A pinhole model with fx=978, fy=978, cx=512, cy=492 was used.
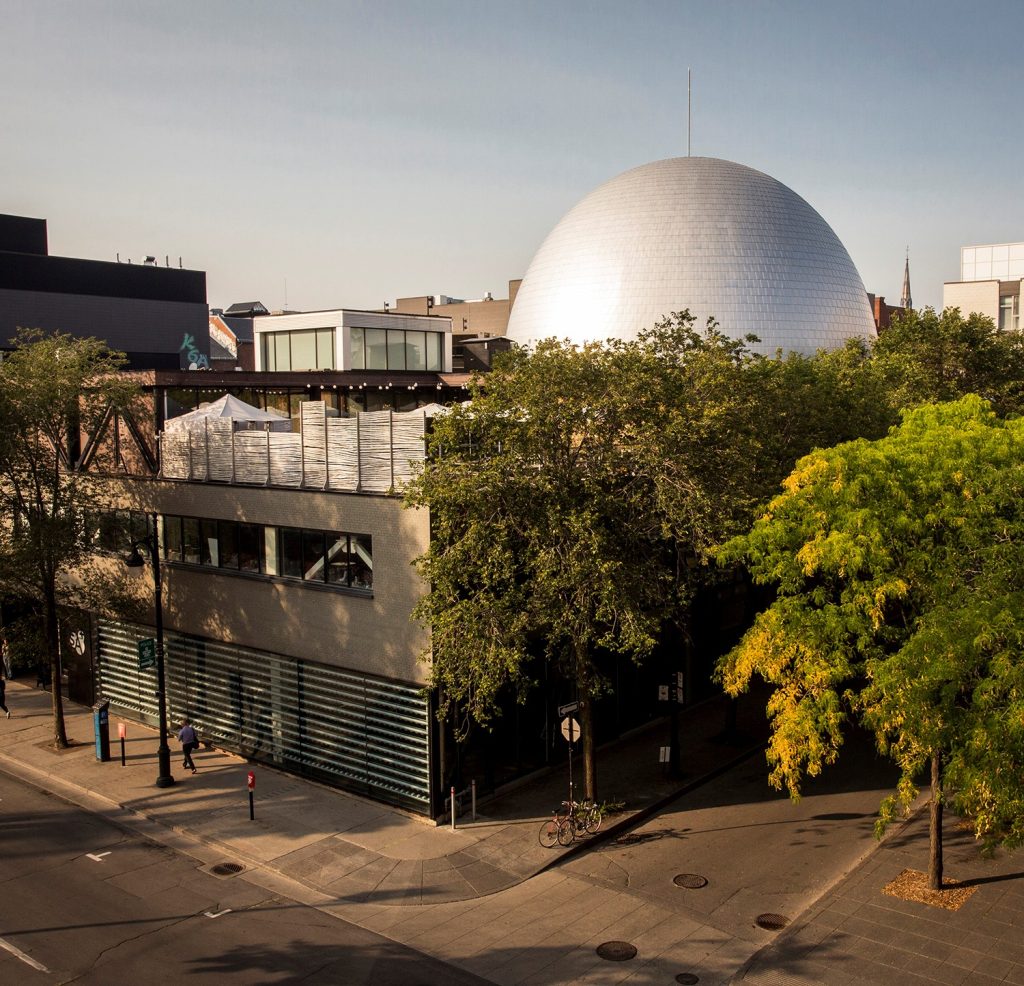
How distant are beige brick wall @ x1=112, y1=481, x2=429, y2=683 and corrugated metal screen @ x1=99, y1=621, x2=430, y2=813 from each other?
0.46 m

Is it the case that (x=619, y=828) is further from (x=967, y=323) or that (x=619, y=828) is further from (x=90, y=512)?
(x=967, y=323)

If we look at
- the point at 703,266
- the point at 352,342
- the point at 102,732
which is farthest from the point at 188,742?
the point at 703,266

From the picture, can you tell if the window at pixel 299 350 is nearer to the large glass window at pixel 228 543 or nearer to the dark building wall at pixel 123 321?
→ the dark building wall at pixel 123 321

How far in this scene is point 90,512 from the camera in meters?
28.7

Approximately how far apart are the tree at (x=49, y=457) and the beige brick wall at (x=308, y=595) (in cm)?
251

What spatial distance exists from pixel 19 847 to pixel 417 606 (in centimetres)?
972

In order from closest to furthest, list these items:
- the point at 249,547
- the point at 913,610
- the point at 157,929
Answer: the point at 157,929, the point at 913,610, the point at 249,547

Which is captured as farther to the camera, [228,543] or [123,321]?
[123,321]

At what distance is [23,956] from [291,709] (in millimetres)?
9518

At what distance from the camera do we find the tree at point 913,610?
1389 cm

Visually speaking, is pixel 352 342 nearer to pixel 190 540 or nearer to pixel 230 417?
pixel 230 417

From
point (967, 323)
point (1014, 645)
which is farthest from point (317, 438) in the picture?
point (967, 323)

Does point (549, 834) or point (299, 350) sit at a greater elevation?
point (299, 350)

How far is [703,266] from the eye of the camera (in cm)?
5841
